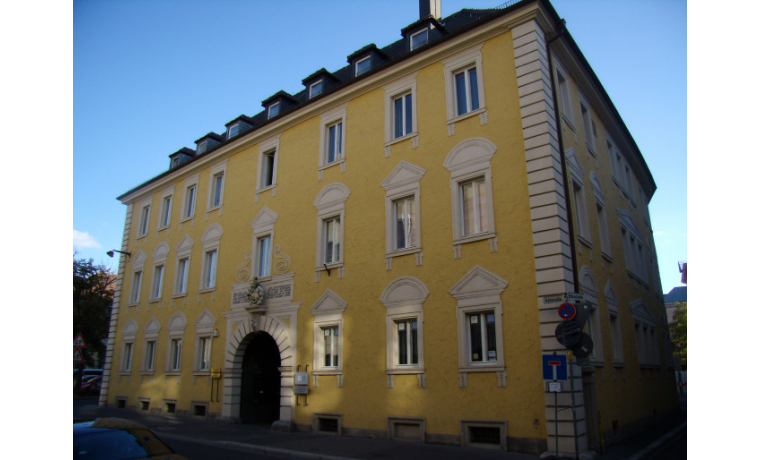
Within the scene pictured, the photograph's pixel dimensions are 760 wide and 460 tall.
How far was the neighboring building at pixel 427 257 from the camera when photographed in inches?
479

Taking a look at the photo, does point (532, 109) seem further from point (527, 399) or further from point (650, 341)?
point (650, 341)

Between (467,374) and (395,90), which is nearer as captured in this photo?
(467,374)

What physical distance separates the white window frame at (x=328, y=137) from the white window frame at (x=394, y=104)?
198cm

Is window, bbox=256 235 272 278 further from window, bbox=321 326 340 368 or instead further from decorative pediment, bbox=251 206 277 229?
window, bbox=321 326 340 368

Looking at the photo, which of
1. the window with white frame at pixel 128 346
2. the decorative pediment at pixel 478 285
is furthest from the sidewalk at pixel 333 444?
the window with white frame at pixel 128 346

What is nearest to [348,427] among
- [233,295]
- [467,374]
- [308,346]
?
[308,346]

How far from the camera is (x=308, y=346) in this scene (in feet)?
53.8

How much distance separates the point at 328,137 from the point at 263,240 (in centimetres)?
487

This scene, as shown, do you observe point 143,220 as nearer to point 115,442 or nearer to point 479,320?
point 479,320

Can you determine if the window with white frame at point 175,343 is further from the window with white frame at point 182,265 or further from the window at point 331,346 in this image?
the window at point 331,346

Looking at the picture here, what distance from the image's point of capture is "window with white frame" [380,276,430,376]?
44.7ft

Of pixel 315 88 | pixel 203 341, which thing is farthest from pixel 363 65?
pixel 203 341

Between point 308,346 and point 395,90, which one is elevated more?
point 395,90

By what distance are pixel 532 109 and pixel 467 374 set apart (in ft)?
23.4
